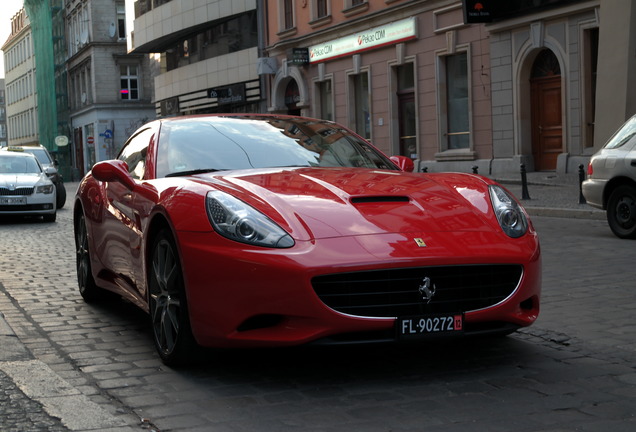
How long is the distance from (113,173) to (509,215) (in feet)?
7.96

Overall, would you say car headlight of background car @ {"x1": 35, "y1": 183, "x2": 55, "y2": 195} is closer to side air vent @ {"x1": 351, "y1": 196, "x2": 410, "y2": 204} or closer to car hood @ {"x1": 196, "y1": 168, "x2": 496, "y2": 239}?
car hood @ {"x1": 196, "y1": 168, "x2": 496, "y2": 239}

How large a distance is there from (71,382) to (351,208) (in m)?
1.65

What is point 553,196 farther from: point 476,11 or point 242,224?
point 242,224

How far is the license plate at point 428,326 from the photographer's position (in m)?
4.58

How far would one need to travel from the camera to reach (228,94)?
138ft

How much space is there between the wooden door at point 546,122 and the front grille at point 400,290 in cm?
2021

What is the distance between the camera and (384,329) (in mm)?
4578

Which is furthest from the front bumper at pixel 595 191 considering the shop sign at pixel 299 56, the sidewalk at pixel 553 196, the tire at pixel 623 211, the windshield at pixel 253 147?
the shop sign at pixel 299 56

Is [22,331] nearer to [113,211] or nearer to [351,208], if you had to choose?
[113,211]

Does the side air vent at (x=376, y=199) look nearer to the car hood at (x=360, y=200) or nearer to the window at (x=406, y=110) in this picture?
the car hood at (x=360, y=200)

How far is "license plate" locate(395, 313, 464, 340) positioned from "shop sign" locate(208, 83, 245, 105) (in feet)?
120

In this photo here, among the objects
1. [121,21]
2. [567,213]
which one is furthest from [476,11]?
[121,21]

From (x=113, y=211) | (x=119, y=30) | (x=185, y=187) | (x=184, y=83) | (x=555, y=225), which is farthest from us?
(x=119, y=30)

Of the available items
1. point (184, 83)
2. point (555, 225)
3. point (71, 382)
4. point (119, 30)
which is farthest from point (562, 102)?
point (119, 30)
